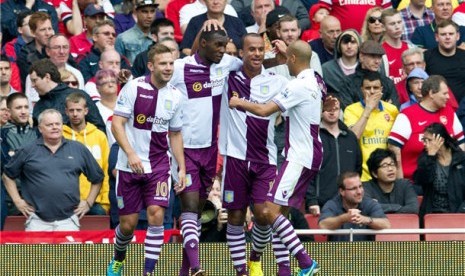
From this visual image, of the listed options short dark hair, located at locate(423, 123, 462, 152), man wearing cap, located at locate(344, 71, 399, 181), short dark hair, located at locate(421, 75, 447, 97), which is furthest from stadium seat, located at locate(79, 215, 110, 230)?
short dark hair, located at locate(421, 75, 447, 97)

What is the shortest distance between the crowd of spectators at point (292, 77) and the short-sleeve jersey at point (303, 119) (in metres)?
0.87

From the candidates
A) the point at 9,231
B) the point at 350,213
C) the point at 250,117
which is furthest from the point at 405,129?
the point at 9,231

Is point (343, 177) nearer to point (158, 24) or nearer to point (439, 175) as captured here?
point (439, 175)

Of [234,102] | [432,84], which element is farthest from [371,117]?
[234,102]

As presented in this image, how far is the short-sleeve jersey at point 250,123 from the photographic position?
51.1 ft

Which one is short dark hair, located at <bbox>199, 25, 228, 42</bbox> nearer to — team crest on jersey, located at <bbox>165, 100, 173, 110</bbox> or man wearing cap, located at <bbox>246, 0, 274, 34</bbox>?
team crest on jersey, located at <bbox>165, 100, 173, 110</bbox>

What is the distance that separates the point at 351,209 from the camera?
16.7 metres

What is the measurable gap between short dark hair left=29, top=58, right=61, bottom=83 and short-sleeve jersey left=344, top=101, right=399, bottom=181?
346cm

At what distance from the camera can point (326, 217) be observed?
1680 cm

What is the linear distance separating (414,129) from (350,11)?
344 centimetres

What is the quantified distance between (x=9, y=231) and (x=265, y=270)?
296cm

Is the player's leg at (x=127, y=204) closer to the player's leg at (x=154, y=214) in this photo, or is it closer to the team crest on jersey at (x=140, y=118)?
the player's leg at (x=154, y=214)

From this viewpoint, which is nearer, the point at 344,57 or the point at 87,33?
the point at 344,57

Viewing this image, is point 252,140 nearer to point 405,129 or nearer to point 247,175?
point 247,175
